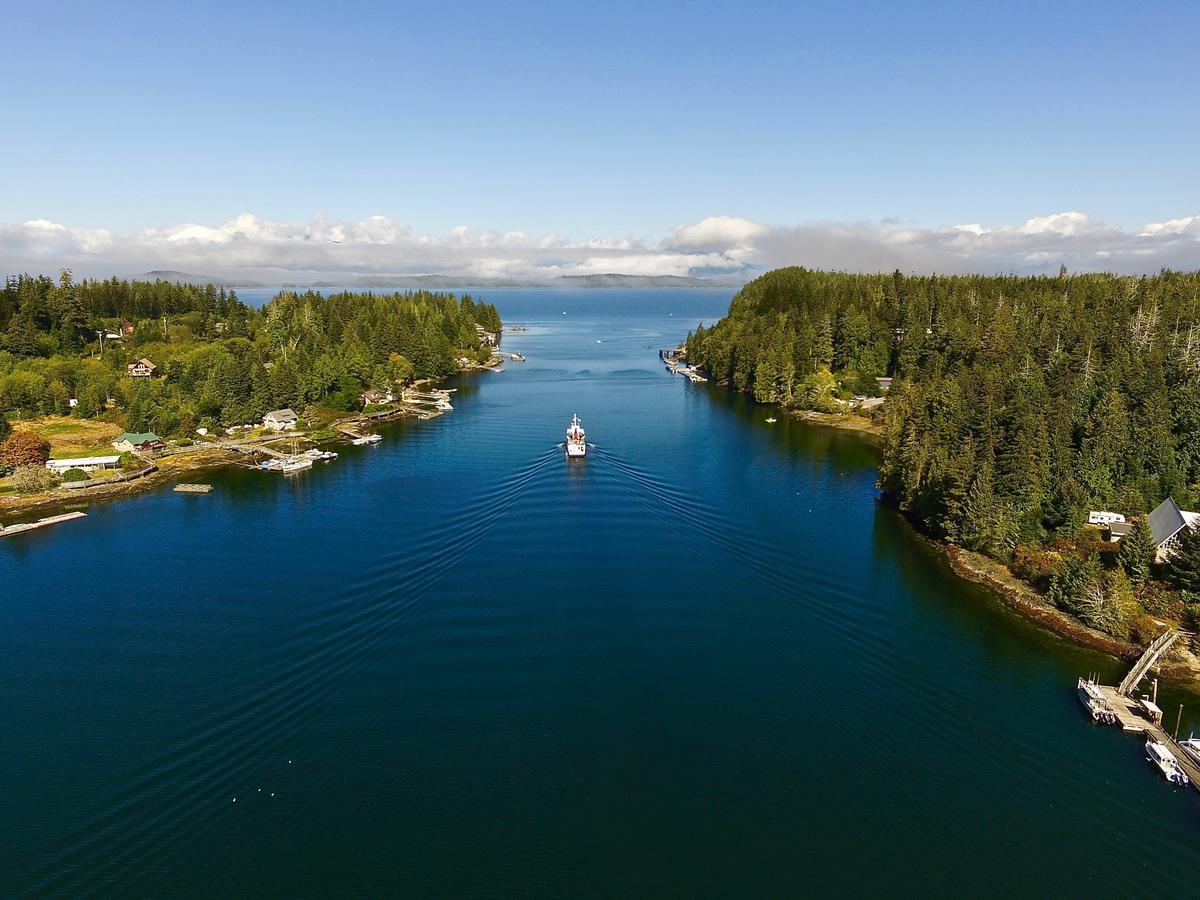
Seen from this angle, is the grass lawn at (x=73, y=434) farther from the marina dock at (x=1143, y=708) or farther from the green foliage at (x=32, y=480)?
the marina dock at (x=1143, y=708)

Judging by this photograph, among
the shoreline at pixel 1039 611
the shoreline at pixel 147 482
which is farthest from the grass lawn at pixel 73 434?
the shoreline at pixel 1039 611

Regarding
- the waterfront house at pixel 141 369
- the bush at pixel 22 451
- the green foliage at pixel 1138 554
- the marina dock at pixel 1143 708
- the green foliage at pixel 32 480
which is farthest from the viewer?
the waterfront house at pixel 141 369

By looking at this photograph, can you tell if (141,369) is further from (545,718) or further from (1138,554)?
(1138,554)

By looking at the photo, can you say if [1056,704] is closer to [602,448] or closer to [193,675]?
[193,675]

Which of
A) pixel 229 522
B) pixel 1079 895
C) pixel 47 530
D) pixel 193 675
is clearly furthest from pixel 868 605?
pixel 47 530

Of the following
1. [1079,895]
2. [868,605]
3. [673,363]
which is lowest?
[1079,895]

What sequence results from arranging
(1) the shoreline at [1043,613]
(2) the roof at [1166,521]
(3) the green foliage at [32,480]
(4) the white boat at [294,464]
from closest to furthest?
1. (1) the shoreline at [1043,613]
2. (2) the roof at [1166,521]
3. (3) the green foliage at [32,480]
4. (4) the white boat at [294,464]

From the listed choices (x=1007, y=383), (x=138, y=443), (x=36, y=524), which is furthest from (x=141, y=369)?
(x=1007, y=383)
